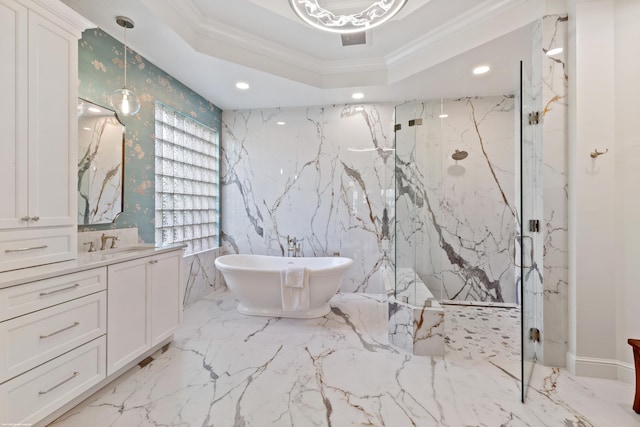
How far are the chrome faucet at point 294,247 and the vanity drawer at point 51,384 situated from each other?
2.38 metres

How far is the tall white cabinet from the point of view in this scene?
138 centimetres

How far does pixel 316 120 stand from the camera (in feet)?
12.9

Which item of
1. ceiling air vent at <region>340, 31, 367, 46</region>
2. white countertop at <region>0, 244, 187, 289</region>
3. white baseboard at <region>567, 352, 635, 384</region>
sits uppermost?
ceiling air vent at <region>340, 31, 367, 46</region>

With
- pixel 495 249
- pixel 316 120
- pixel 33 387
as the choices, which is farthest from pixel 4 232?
pixel 495 249

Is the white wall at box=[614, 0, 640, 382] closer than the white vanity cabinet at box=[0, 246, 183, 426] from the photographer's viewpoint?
No

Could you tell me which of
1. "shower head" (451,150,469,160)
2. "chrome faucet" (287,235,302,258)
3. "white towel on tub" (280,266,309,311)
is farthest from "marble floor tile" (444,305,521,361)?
"chrome faucet" (287,235,302,258)

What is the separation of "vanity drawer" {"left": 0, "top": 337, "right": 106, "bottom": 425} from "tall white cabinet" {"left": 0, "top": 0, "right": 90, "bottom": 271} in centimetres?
53

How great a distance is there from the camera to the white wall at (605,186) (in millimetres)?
1901

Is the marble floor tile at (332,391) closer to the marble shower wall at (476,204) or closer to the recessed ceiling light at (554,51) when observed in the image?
the marble shower wall at (476,204)

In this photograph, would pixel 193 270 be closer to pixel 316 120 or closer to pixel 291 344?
pixel 291 344

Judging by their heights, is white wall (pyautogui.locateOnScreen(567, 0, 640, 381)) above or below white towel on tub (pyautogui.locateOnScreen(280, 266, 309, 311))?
above

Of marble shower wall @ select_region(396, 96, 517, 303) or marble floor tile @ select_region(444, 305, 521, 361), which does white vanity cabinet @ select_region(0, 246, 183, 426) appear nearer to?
marble floor tile @ select_region(444, 305, 521, 361)

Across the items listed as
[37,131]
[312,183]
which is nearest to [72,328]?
[37,131]

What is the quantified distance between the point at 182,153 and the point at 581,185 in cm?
381
